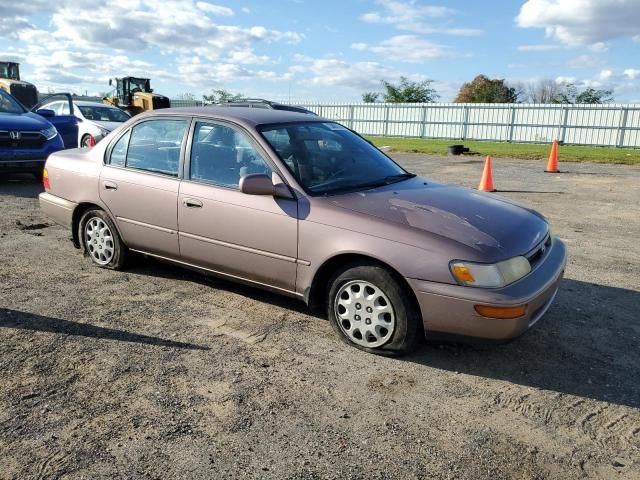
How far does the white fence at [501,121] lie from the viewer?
29.0 metres

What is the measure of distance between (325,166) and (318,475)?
2528 mm

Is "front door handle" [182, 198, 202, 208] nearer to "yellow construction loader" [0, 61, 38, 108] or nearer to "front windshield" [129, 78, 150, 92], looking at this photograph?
"yellow construction loader" [0, 61, 38, 108]

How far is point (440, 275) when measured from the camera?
3424 millimetres

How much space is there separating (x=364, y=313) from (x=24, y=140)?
860 centimetres

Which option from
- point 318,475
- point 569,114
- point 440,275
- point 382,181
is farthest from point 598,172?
point 569,114

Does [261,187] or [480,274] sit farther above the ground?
[261,187]

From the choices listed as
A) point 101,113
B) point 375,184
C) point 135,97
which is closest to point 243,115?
point 375,184

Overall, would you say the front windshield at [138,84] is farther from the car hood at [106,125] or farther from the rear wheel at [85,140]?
the rear wheel at [85,140]

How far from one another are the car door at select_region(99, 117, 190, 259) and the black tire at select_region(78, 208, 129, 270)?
0.14 m

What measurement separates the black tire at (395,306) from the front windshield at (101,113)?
12.2 meters

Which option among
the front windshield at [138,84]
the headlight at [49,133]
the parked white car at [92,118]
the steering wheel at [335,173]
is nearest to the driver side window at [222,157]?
the steering wheel at [335,173]

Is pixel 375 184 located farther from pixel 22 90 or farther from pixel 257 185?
pixel 22 90

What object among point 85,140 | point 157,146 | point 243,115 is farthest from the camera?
point 85,140

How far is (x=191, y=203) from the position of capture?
4.54 meters
